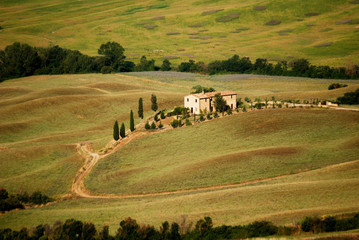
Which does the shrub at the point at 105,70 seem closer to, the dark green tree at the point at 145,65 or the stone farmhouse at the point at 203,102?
the dark green tree at the point at 145,65

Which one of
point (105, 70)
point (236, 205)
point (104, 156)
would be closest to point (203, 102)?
point (104, 156)

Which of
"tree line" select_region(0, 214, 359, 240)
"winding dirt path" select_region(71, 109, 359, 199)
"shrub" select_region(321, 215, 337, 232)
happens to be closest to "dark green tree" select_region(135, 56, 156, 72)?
"winding dirt path" select_region(71, 109, 359, 199)

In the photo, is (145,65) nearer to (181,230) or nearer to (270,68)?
(270,68)

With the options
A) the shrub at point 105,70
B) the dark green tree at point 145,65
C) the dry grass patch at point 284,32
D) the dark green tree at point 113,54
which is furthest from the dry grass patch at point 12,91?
the dry grass patch at point 284,32

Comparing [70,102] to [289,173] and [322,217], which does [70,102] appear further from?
[322,217]

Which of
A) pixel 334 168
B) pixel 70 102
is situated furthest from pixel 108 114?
pixel 334 168

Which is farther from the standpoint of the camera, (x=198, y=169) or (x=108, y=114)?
(x=108, y=114)
